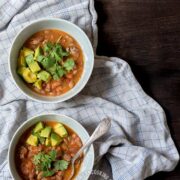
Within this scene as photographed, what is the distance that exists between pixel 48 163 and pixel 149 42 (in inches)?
26.2

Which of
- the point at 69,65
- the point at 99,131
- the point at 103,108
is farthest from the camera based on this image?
the point at 103,108

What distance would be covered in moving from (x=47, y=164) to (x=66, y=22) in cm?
56

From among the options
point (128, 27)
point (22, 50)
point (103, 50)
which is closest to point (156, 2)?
point (128, 27)

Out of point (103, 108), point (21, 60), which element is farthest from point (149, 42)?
point (21, 60)

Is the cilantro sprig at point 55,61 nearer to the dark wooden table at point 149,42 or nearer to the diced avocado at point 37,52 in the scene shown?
the diced avocado at point 37,52

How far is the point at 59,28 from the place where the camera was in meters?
1.88

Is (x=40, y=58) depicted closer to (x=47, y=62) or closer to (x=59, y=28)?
(x=47, y=62)

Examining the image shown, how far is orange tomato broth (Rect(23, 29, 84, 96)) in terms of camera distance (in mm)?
1834

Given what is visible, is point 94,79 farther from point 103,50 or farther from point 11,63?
point 11,63

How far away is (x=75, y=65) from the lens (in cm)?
186

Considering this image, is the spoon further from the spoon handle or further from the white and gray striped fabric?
the white and gray striped fabric

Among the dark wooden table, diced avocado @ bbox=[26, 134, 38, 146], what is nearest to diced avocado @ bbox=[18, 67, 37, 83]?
diced avocado @ bbox=[26, 134, 38, 146]

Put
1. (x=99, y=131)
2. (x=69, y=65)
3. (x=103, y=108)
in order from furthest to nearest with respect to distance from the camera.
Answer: (x=103, y=108) → (x=69, y=65) → (x=99, y=131)

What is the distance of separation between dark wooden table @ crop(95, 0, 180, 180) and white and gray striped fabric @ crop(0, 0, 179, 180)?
6 cm
